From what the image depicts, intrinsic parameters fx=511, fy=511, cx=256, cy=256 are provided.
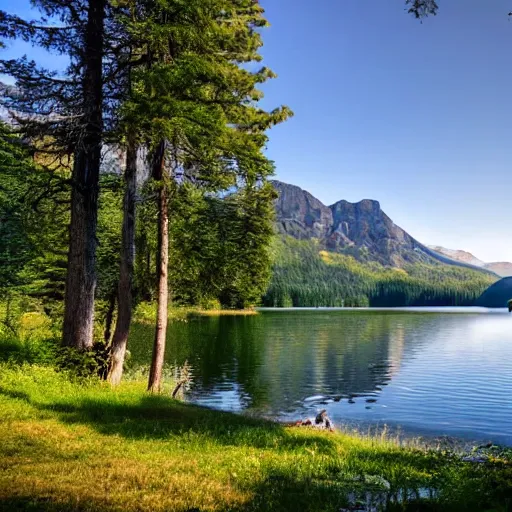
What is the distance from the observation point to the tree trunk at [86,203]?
14367mm

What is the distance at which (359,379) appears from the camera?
36625mm

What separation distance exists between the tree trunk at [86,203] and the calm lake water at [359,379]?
12266 mm

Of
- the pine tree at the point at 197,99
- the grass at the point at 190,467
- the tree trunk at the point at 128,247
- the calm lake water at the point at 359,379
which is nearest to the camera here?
the grass at the point at 190,467

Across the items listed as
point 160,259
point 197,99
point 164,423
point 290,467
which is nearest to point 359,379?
point 160,259

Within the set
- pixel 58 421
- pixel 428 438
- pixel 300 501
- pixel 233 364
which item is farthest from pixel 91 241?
pixel 233 364

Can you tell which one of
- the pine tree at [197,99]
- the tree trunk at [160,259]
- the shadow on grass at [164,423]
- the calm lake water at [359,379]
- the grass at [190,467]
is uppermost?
the pine tree at [197,99]

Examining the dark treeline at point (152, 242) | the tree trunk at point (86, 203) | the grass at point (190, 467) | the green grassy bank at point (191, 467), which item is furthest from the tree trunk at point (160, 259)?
the green grassy bank at point (191, 467)

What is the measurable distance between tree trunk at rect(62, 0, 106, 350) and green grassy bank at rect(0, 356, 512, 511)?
2.60 m

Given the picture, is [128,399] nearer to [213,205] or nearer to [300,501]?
[300,501]

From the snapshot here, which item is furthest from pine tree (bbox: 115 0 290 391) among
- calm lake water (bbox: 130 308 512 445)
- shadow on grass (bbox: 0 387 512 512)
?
calm lake water (bbox: 130 308 512 445)

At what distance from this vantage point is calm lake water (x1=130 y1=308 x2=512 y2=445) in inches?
991

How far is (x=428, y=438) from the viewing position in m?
21.2

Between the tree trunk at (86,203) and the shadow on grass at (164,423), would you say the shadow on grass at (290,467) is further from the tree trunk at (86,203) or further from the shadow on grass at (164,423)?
the tree trunk at (86,203)

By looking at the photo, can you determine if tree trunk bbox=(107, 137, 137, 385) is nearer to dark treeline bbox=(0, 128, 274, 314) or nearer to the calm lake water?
dark treeline bbox=(0, 128, 274, 314)
